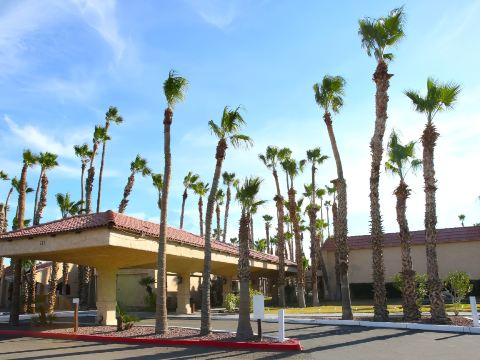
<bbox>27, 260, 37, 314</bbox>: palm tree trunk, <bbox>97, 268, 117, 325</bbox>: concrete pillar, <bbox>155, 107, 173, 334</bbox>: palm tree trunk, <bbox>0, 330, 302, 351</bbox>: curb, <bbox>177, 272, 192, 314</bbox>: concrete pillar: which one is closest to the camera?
<bbox>0, 330, 302, 351</bbox>: curb

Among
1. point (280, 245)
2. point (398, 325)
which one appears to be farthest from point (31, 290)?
point (398, 325)

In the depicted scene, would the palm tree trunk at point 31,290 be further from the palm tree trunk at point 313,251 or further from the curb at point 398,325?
the palm tree trunk at point 313,251

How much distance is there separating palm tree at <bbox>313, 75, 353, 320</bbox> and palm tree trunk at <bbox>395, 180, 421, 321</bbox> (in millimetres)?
2397

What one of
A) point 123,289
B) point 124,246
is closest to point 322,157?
point 123,289

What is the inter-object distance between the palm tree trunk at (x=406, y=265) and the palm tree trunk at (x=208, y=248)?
8.71 metres

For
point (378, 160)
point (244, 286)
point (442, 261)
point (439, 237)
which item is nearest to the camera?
point (244, 286)

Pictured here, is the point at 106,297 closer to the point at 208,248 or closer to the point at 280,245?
the point at 208,248

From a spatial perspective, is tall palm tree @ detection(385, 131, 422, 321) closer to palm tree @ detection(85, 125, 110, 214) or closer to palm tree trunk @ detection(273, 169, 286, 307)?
palm tree trunk @ detection(273, 169, 286, 307)

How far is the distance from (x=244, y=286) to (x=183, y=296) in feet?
55.8

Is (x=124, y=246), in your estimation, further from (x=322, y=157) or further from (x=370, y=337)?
(x=322, y=157)

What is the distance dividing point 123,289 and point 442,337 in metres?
29.0

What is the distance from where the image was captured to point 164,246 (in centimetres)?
1716

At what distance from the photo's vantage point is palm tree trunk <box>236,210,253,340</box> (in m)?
14.8

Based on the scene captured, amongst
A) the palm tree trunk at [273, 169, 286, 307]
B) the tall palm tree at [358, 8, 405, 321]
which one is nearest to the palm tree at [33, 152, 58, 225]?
the palm tree trunk at [273, 169, 286, 307]
